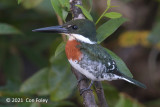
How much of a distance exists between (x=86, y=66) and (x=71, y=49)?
170mm

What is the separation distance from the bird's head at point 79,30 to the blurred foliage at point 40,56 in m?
0.07

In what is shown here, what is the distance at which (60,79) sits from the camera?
2943mm

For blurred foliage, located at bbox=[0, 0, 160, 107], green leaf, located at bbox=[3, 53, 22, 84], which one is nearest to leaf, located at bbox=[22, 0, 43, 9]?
blurred foliage, located at bbox=[0, 0, 160, 107]

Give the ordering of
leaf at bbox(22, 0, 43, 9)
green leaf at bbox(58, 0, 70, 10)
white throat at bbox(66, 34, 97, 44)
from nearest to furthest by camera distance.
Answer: green leaf at bbox(58, 0, 70, 10) < white throat at bbox(66, 34, 97, 44) < leaf at bbox(22, 0, 43, 9)

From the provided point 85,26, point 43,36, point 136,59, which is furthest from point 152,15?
point 85,26

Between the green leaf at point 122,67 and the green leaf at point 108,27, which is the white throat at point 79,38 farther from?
the green leaf at point 122,67

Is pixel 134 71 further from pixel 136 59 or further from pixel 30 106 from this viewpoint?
pixel 30 106

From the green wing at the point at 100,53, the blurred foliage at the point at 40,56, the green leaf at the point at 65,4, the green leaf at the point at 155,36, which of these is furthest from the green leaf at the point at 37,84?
the green leaf at the point at 155,36

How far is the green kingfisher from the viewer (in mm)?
2213

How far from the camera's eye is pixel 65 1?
2.18m

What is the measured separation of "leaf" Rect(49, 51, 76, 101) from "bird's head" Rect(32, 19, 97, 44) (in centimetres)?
63

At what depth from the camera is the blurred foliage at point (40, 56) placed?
287 cm

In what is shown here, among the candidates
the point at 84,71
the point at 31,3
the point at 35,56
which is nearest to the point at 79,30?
the point at 84,71

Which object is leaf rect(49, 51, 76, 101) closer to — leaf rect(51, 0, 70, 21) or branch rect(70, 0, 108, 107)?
branch rect(70, 0, 108, 107)
